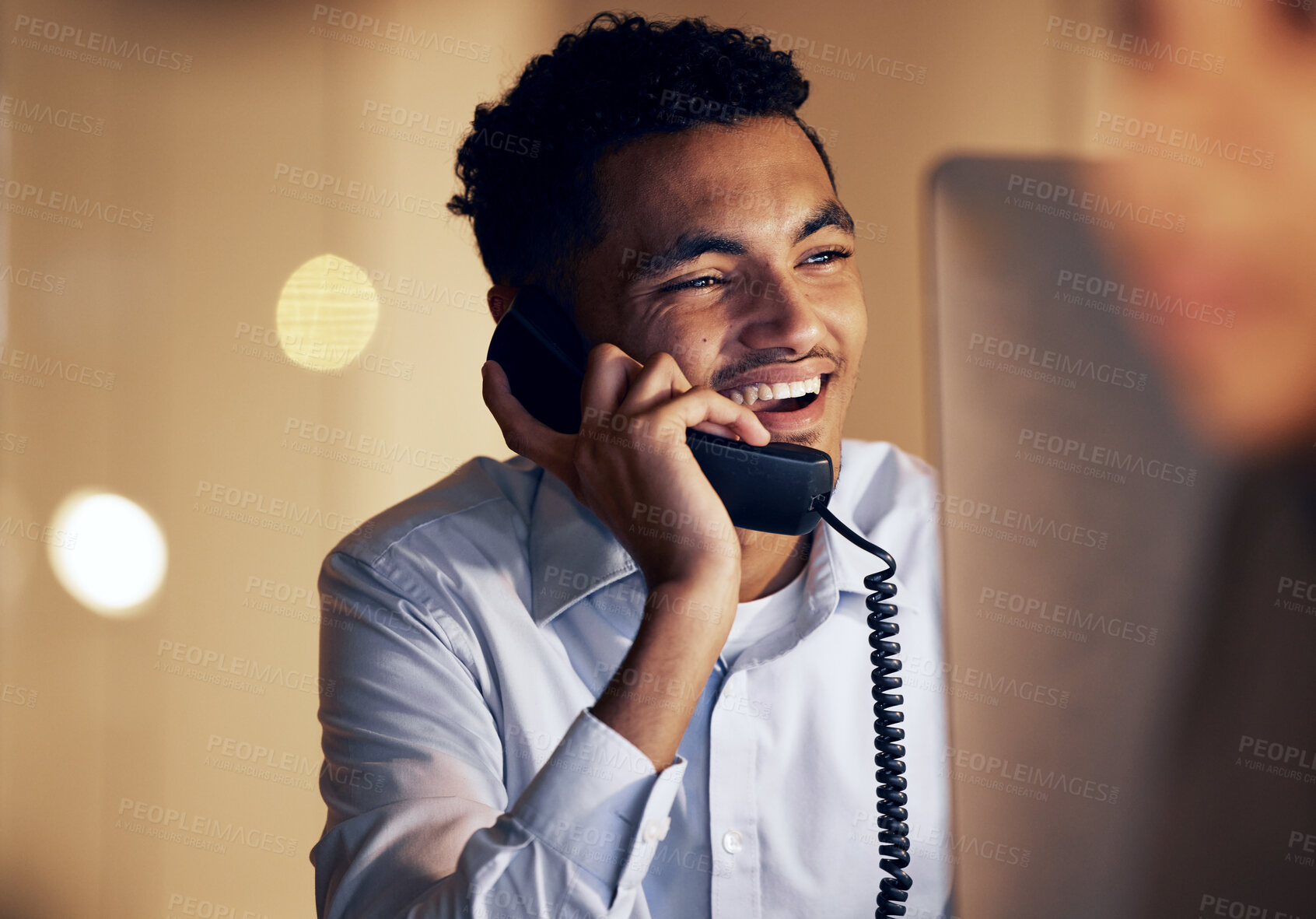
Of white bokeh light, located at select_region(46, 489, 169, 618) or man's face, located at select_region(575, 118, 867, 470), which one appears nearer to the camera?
man's face, located at select_region(575, 118, 867, 470)

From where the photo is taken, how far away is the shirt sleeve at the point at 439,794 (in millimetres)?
823

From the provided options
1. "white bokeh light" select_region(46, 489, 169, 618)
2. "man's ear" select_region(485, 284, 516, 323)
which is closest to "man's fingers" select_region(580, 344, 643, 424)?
"man's ear" select_region(485, 284, 516, 323)

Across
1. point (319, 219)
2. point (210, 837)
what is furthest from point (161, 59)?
point (210, 837)

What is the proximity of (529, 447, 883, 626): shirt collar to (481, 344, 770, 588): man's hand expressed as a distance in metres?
0.12

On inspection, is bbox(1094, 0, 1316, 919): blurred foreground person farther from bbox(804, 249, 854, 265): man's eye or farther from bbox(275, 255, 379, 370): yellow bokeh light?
bbox(275, 255, 379, 370): yellow bokeh light

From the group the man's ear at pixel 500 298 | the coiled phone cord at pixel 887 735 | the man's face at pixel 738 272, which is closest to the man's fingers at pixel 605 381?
the man's face at pixel 738 272

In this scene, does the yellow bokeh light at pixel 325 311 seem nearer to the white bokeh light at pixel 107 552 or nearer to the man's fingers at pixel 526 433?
the white bokeh light at pixel 107 552

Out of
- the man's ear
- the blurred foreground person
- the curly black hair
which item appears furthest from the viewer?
the man's ear

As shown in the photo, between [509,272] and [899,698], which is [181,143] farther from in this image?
[899,698]

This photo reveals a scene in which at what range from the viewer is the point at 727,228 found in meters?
1.12

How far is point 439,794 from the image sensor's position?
956mm

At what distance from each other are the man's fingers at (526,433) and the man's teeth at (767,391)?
22cm

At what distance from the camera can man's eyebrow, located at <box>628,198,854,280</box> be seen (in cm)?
112

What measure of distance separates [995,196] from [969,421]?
23 cm
